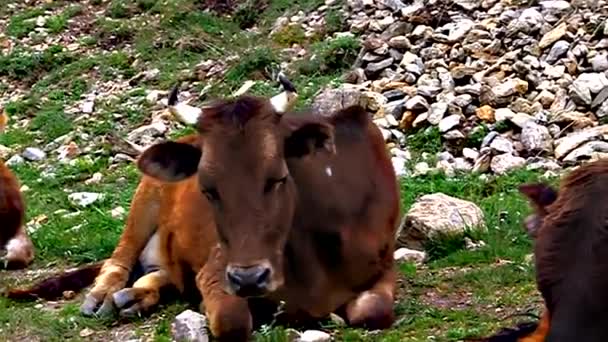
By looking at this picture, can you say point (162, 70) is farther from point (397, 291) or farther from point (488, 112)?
point (397, 291)

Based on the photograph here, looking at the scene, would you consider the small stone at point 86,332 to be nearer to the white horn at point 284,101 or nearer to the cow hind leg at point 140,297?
the cow hind leg at point 140,297

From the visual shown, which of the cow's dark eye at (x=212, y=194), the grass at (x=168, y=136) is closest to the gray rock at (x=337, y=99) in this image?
the grass at (x=168, y=136)

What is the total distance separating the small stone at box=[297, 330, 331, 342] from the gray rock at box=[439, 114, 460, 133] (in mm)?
6194

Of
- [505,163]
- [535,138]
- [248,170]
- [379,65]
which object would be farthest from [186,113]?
[379,65]

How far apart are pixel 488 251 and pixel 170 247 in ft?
6.79

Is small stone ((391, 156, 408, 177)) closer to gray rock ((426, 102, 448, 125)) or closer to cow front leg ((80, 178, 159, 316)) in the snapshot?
gray rock ((426, 102, 448, 125))

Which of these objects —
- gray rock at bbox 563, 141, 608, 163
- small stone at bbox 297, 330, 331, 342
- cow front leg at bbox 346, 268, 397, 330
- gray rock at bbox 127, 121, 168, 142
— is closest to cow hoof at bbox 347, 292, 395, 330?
cow front leg at bbox 346, 268, 397, 330

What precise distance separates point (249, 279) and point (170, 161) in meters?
1.09

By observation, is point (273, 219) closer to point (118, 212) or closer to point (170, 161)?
point (170, 161)

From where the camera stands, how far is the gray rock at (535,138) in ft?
42.3

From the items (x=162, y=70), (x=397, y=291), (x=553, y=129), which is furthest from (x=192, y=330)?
(x=162, y=70)

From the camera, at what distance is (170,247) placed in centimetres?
919

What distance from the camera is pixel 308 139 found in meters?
7.89

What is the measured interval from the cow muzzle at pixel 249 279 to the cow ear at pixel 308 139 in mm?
882
